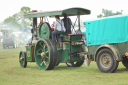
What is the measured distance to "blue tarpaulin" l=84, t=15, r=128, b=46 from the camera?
8.63m

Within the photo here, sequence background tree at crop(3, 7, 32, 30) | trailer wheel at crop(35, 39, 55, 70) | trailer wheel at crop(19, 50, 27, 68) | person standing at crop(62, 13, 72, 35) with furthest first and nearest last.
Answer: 1. background tree at crop(3, 7, 32, 30)
2. trailer wheel at crop(19, 50, 27, 68)
3. person standing at crop(62, 13, 72, 35)
4. trailer wheel at crop(35, 39, 55, 70)

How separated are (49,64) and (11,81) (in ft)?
8.04

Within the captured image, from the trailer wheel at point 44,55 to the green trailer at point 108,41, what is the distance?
145 centimetres

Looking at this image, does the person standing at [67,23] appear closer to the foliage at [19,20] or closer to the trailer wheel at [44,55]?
the trailer wheel at [44,55]

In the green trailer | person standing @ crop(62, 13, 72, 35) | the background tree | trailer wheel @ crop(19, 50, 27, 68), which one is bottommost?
trailer wheel @ crop(19, 50, 27, 68)

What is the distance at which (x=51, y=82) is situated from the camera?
753cm

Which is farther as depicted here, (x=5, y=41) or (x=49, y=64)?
(x=5, y=41)

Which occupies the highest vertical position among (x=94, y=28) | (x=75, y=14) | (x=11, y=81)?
(x=75, y=14)

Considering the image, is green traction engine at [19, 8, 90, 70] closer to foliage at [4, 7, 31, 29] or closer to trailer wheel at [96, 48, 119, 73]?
trailer wheel at [96, 48, 119, 73]

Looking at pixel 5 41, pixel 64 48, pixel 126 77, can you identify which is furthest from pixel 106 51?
pixel 5 41

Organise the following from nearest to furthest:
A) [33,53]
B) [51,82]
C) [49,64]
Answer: [51,82] → [49,64] → [33,53]

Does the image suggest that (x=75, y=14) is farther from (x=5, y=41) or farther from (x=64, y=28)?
(x=5, y=41)

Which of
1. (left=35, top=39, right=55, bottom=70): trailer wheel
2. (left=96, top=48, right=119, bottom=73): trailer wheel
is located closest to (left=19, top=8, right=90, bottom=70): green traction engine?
(left=35, top=39, right=55, bottom=70): trailer wheel

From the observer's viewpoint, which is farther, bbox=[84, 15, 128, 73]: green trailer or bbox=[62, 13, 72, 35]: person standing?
bbox=[62, 13, 72, 35]: person standing
